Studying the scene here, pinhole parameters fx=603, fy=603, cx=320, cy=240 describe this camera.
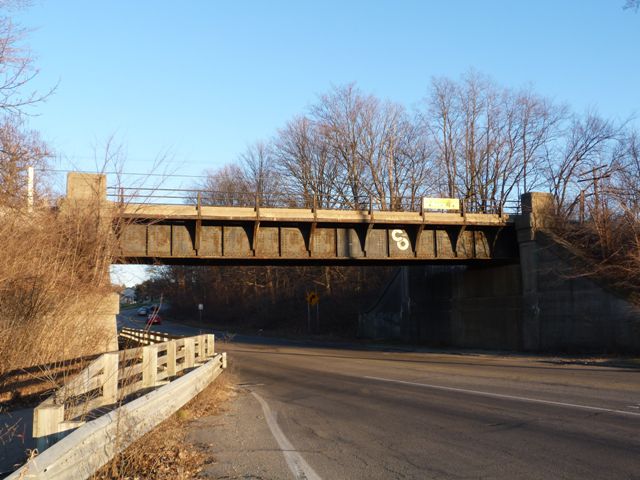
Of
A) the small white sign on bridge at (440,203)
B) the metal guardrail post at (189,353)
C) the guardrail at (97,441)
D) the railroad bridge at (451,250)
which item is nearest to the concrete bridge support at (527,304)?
the railroad bridge at (451,250)

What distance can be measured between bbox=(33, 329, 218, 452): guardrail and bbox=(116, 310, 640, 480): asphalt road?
1.31 meters

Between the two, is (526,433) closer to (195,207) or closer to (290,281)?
(195,207)

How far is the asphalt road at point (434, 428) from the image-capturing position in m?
6.82

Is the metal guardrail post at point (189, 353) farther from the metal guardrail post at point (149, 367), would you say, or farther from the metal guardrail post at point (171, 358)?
the metal guardrail post at point (149, 367)

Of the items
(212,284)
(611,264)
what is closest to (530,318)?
(611,264)

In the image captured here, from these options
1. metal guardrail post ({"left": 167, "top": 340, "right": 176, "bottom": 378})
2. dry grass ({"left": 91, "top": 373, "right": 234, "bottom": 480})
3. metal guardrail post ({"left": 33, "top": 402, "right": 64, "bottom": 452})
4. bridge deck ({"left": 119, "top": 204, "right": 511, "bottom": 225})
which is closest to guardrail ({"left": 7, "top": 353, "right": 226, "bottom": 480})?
dry grass ({"left": 91, "top": 373, "right": 234, "bottom": 480})

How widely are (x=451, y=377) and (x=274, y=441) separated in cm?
957

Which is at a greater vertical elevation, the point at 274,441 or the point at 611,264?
the point at 611,264

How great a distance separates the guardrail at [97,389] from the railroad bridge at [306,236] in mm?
12438

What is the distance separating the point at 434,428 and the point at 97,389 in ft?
16.2

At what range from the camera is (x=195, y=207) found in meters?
25.4

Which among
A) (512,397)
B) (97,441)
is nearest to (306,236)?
(512,397)

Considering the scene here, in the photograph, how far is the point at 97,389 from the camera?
8.04m

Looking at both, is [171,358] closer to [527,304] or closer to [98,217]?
[98,217]
